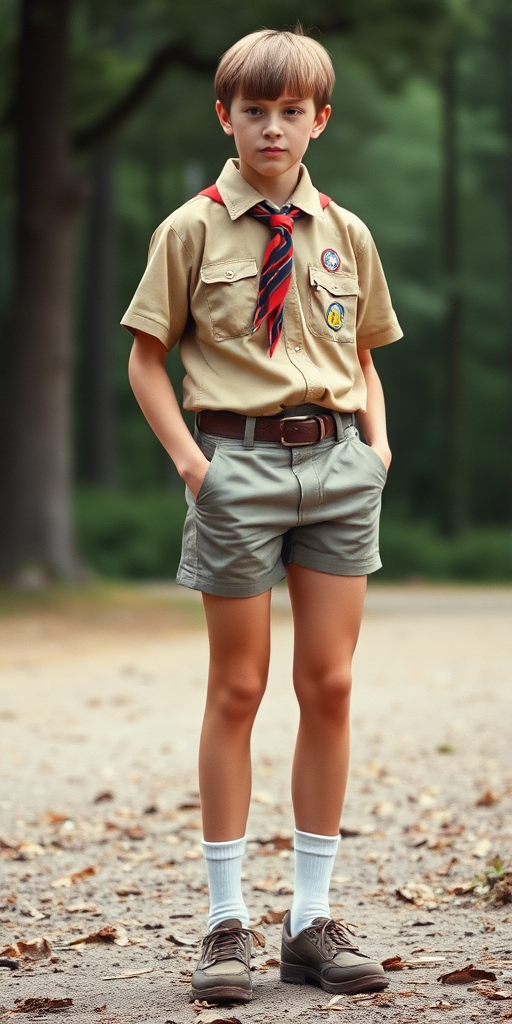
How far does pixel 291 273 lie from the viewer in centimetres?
308

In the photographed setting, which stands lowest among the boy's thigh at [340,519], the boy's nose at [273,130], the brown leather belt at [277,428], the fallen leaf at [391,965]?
the fallen leaf at [391,965]

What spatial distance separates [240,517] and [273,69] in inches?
37.6

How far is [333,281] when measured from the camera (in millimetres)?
3152

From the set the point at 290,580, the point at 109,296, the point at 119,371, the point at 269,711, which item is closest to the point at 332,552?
the point at 290,580

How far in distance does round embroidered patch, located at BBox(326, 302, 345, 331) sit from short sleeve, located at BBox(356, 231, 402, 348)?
0.13m

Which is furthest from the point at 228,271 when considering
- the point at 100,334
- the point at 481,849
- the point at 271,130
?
the point at 100,334

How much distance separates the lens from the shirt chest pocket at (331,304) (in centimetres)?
312

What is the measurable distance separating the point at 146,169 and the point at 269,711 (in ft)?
90.5

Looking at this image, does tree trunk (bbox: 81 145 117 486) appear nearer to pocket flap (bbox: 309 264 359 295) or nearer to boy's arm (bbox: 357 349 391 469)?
boy's arm (bbox: 357 349 391 469)

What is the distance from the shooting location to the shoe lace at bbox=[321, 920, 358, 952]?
3.11 metres

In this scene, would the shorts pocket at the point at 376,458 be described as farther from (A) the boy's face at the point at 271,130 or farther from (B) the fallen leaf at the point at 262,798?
(B) the fallen leaf at the point at 262,798

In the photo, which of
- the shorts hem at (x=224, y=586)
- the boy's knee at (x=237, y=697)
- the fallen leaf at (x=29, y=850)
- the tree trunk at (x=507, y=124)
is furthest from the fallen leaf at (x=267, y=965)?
the tree trunk at (x=507, y=124)

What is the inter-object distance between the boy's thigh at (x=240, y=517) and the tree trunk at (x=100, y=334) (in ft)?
77.2

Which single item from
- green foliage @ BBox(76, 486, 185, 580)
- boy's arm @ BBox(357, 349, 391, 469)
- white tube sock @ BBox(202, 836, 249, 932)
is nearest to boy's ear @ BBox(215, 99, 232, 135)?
boy's arm @ BBox(357, 349, 391, 469)
